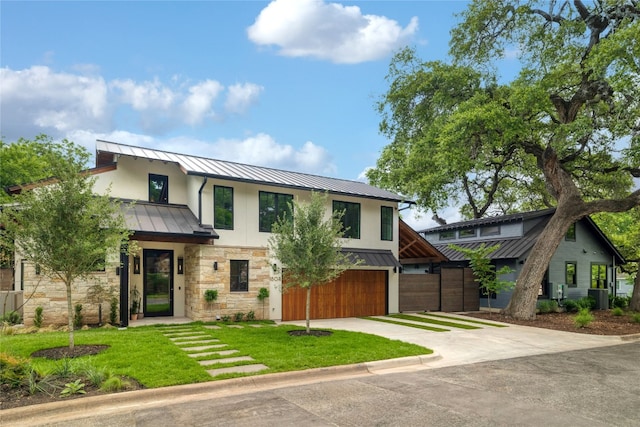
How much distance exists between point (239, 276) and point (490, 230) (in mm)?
14861

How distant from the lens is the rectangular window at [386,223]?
1905 cm

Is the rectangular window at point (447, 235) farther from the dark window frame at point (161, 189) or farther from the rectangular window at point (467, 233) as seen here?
the dark window frame at point (161, 189)

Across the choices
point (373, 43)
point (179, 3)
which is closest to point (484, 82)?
point (373, 43)

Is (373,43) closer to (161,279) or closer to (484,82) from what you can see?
(484,82)

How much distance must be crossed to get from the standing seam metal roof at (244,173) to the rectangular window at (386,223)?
0.59m

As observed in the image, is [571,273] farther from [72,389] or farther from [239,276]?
[72,389]

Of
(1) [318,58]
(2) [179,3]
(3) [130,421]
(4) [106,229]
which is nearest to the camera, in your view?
(3) [130,421]

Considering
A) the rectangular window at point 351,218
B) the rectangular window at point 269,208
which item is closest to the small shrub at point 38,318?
the rectangular window at point 269,208

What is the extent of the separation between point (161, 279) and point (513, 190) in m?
28.1

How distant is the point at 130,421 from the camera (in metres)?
5.63

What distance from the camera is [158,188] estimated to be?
1578 cm

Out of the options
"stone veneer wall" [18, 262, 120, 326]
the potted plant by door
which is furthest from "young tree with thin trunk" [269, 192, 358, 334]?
the potted plant by door

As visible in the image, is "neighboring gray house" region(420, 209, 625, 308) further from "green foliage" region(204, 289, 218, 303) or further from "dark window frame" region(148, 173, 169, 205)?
"dark window frame" region(148, 173, 169, 205)

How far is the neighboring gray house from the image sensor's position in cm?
2098
